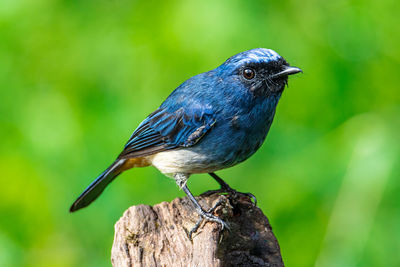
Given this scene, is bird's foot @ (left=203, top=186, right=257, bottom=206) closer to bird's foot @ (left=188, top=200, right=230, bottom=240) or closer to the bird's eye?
bird's foot @ (left=188, top=200, right=230, bottom=240)

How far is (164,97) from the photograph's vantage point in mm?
5473

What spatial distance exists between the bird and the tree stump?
0.31 m

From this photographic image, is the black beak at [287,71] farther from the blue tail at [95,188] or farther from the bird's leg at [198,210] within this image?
the blue tail at [95,188]

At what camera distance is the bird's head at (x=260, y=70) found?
15.4 ft

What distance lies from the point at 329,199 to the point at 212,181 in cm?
→ 110

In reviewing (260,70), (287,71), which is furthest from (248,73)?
(287,71)

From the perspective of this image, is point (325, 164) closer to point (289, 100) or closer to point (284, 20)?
point (289, 100)

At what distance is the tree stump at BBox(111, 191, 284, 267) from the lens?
3.92 m

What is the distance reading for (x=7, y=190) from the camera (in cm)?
550

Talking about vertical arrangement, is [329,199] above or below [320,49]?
below

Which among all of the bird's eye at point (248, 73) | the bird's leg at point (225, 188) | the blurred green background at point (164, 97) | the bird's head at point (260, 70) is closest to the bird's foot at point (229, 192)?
the bird's leg at point (225, 188)

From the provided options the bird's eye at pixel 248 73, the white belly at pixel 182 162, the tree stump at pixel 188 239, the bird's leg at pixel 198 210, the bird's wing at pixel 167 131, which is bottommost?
the tree stump at pixel 188 239

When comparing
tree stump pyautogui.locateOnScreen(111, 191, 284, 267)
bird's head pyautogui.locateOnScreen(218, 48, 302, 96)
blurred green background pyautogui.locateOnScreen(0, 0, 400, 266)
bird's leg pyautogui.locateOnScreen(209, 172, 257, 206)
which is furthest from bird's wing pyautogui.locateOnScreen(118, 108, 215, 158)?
tree stump pyautogui.locateOnScreen(111, 191, 284, 267)

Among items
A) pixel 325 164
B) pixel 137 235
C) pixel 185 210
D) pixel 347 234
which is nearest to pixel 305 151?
pixel 325 164
